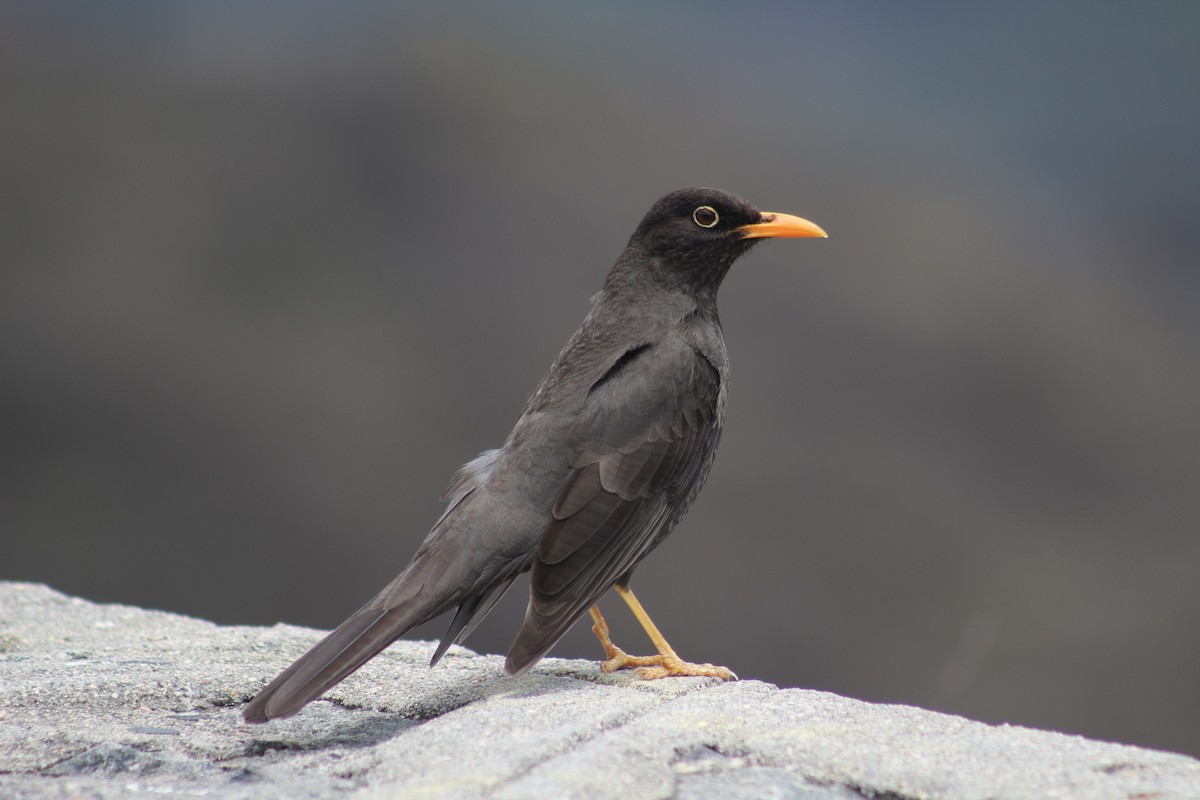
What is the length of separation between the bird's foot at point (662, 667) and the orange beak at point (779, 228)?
1.91 metres

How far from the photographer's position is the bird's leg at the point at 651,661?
451 centimetres

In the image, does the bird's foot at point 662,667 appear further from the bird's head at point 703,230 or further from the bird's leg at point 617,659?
the bird's head at point 703,230

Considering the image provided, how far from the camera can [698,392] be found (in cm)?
489

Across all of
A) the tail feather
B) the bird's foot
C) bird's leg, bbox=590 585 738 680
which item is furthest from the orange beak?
the tail feather

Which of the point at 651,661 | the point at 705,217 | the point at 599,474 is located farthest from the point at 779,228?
the point at 651,661

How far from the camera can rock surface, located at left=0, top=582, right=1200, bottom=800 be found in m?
2.98

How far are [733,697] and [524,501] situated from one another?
109 cm

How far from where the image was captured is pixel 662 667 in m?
4.55

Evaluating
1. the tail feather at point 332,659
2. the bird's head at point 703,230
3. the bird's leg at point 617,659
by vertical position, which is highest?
the bird's head at point 703,230

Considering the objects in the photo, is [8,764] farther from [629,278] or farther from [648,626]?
[629,278]

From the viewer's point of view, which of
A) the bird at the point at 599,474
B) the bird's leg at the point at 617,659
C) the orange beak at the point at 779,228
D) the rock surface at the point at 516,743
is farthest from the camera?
the orange beak at the point at 779,228

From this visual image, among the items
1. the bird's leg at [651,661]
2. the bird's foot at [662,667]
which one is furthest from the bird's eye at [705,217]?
the bird's foot at [662,667]

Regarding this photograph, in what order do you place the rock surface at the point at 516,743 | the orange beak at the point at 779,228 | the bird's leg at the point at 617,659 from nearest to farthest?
1. the rock surface at the point at 516,743
2. the bird's leg at the point at 617,659
3. the orange beak at the point at 779,228

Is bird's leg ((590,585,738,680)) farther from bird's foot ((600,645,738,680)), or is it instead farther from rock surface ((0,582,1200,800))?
rock surface ((0,582,1200,800))
